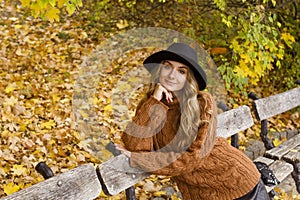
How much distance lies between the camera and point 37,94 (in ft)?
17.7

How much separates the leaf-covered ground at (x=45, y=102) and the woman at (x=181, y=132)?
3.89ft

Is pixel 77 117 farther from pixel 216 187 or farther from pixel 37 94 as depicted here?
pixel 216 187

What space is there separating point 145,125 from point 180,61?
46 centimetres

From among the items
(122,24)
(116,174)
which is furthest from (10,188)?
(122,24)

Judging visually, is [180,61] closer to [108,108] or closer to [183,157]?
[183,157]

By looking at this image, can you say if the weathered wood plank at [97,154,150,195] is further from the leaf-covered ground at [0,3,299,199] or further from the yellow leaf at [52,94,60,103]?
the yellow leaf at [52,94,60,103]

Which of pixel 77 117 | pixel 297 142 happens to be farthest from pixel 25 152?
pixel 297 142

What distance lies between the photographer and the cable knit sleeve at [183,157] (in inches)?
101

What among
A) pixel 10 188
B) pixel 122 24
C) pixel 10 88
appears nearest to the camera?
pixel 10 188

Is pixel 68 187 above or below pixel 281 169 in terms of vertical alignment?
above

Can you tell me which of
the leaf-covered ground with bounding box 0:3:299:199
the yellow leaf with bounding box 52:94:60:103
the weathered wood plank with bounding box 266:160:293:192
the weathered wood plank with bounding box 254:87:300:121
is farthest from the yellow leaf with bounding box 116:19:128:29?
the weathered wood plank with bounding box 266:160:293:192

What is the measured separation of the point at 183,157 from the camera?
8.43 ft

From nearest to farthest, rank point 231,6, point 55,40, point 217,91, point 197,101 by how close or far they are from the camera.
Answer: point 197,101 < point 231,6 < point 217,91 < point 55,40

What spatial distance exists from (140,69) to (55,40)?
218cm
